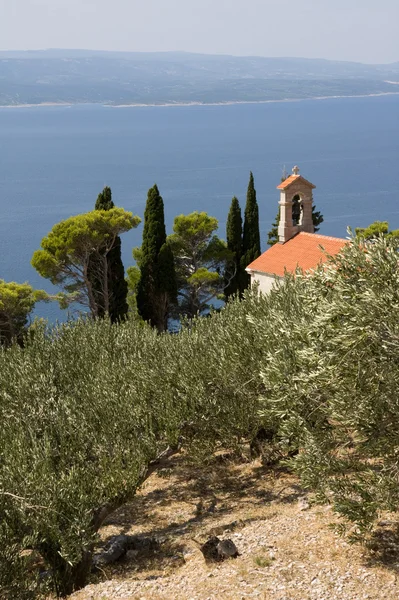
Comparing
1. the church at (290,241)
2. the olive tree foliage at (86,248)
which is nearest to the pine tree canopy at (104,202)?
the olive tree foliage at (86,248)

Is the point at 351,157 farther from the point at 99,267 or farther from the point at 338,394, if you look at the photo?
the point at 338,394

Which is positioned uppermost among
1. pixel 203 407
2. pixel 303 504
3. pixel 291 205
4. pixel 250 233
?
pixel 291 205

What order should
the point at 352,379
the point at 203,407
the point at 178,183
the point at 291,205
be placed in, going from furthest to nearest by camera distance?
the point at 178,183 → the point at 291,205 → the point at 203,407 → the point at 352,379

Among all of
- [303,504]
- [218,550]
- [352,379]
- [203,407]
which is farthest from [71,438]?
[352,379]

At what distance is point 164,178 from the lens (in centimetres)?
15025

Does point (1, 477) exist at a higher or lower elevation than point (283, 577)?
higher

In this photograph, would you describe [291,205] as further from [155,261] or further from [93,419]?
[93,419]

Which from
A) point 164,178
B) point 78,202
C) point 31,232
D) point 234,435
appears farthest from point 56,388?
point 164,178

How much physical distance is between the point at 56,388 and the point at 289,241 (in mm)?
18771

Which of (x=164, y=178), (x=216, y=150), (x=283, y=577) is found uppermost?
(x=216, y=150)

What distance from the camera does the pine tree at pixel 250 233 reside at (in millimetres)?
40844

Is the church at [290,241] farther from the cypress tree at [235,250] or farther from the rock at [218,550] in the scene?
the rock at [218,550]

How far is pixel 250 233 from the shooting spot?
41.4 meters

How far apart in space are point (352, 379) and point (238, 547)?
4.21m
